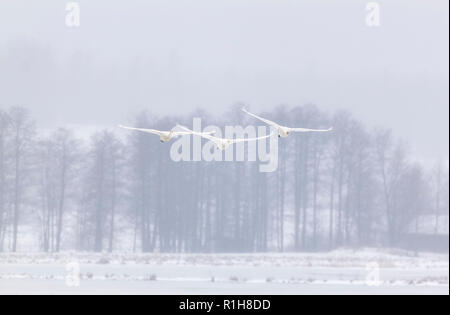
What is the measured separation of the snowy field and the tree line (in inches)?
147

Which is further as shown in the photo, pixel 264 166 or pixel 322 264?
pixel 264 166


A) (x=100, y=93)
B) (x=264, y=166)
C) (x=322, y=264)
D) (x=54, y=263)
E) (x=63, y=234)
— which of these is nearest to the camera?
(x=54, y=263)

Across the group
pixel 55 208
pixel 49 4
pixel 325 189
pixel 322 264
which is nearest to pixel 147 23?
pixel 49 4

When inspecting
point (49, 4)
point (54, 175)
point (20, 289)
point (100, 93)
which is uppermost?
point (49, 4)

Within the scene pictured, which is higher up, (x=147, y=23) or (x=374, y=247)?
(x=147, y=23)

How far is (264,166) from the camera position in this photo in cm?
8125

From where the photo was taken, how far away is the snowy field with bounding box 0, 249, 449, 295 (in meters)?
45.5

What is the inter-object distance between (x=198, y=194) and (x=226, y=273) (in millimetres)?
25429

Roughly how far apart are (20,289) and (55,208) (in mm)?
33325

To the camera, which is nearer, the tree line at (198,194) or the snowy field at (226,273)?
the snowy field at (226,273)

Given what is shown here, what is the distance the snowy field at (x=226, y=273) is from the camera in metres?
45.5

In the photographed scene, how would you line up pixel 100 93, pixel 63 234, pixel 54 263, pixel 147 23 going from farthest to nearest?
pixel 147 23, pixel 100 93, pixel 63 234, pixel 54 263

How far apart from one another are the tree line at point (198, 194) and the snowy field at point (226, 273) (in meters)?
3.73

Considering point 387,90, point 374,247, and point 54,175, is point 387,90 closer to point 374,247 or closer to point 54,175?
point 374,247
